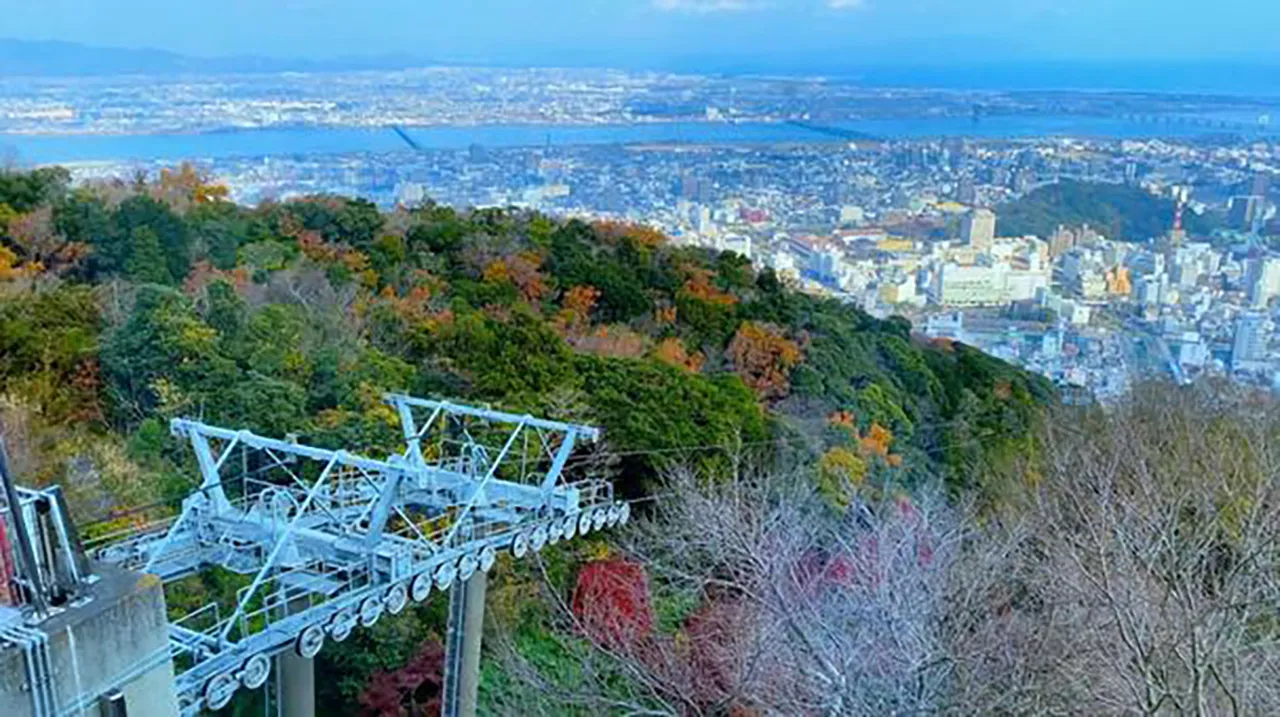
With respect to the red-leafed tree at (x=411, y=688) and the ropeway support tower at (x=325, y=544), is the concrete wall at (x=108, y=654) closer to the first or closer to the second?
the ropeway support tower at (x=325, y=544)

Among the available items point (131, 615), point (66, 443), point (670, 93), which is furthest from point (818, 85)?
point (131, 615)

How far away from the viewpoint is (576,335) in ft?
65.9

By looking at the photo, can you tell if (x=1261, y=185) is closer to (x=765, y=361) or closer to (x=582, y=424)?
(x=765, y=361)

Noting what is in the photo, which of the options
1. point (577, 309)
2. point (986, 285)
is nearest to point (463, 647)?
point (577, 309)

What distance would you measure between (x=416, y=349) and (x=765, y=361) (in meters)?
7.07

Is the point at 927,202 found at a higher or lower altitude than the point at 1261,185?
lower

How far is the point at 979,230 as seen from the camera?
3322cm

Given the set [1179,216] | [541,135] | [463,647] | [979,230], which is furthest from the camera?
[541,135]

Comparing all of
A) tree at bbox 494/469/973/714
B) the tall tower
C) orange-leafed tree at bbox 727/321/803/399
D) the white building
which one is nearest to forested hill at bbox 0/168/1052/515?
orange-leafed tree at bbox 727/321/803/399

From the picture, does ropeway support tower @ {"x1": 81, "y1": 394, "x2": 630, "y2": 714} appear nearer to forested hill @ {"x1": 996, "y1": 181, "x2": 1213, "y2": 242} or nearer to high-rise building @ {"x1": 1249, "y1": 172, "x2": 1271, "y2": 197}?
forested hill @ {"x1": 996, "y1": 181, "x2": 1213, "y2": 242}

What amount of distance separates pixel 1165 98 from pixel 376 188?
4036 centimetres

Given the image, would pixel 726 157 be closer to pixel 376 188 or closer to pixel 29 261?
pixel 376 188

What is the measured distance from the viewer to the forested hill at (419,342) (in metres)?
13.9

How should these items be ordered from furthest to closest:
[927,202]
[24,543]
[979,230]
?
[927,202], [979,230], [24,543]
